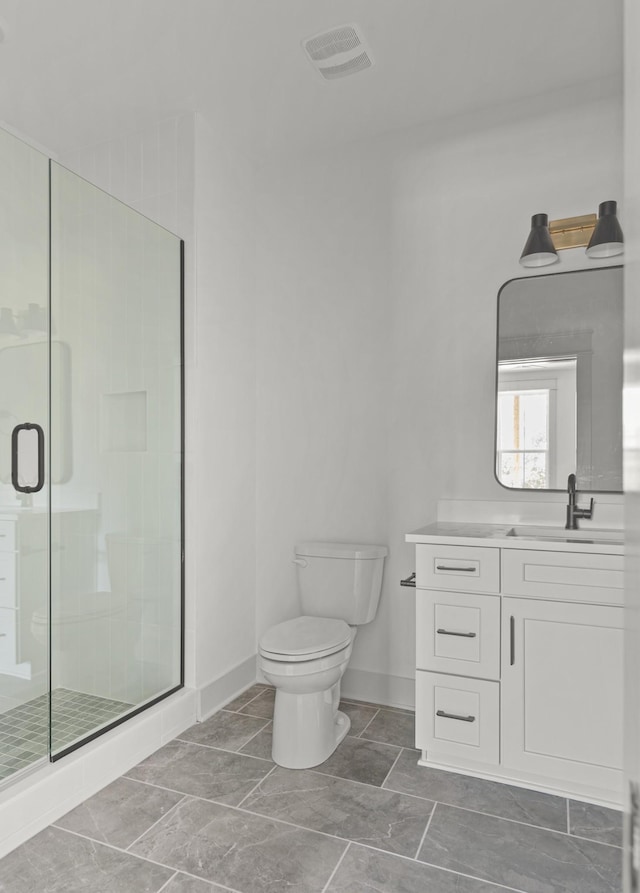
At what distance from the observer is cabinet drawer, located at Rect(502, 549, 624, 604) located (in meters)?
1.95

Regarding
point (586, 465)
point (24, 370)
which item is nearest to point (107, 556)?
point (24, 370)

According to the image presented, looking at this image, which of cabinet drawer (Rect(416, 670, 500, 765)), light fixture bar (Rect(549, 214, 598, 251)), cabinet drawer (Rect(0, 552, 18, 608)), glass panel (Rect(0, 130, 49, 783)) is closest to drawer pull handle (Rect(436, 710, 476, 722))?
cabinet drawer (Rect(416, 670, 500, 765))

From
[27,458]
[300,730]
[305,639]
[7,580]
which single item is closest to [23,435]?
[27,458]

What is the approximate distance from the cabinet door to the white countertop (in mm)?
187

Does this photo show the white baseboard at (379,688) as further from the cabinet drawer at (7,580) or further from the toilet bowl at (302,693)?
the cabinet drawer at (7,580)

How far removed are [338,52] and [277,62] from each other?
9.6 inches

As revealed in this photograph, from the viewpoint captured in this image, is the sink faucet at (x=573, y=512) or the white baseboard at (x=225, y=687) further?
the white baseboard at (x=225, y=687)

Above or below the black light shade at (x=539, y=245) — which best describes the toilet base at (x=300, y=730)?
below

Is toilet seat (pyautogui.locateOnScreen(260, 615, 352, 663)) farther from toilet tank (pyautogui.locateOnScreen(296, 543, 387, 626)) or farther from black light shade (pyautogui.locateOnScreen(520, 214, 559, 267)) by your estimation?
black light shade (pyautogui.locateOnScreen(520, 214, 559, 267))

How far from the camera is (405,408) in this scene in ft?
9.09

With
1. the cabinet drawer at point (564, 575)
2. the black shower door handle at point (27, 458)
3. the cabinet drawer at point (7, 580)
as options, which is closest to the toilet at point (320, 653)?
the cabinet drawer at point (564, 575)

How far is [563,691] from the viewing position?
1.98 metres

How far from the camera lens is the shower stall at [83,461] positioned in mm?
1832

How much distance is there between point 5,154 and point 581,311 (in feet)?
6.98
